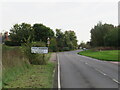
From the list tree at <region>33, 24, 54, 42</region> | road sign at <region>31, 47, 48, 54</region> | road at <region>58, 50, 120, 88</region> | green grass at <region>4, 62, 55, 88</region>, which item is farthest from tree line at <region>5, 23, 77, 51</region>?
green grass at <region>4, 62, 55, 88</region>

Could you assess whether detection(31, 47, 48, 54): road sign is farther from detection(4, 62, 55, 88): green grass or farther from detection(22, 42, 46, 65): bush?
detection(4, 62, 55, 88): green grass

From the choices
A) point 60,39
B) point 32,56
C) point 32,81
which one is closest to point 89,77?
point 32,81

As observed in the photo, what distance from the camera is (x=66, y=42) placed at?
111562mm

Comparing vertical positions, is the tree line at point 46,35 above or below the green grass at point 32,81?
above

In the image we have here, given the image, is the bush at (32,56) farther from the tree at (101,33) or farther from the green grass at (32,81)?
the tree at (101,33)

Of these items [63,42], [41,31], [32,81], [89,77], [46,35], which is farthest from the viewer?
[63,42]

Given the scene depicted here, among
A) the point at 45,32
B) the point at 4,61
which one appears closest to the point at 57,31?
the point at 45,32

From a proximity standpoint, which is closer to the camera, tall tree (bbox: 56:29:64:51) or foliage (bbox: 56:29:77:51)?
tall tree (bbox: 56:29:64:51)

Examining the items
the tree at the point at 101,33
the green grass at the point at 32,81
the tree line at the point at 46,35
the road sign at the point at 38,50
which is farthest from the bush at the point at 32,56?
the tree line at the point at 46,35

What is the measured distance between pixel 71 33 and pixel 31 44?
11241cm

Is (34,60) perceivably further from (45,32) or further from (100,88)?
(45,32)

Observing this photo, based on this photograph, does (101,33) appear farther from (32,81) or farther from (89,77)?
(32,81)

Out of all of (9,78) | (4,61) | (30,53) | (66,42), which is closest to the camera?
(9,78)

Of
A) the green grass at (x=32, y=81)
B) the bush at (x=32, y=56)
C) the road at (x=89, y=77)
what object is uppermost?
the bush at (x=32, y=56)
